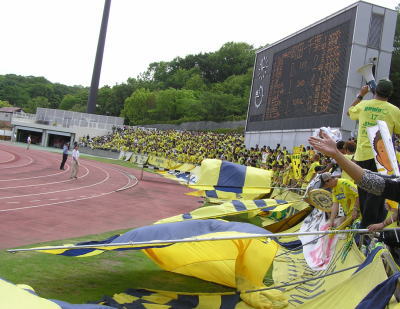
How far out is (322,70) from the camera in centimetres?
1780

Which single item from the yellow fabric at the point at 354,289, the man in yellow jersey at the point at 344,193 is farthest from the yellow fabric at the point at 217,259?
the yellow fabric at the point at 354,289

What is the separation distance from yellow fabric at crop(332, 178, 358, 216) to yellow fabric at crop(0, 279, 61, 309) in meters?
4.04

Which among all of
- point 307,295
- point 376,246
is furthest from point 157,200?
point 376,246

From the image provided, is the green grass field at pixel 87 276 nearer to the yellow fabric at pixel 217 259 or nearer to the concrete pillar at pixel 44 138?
the yellow fabric at pixel 217 259

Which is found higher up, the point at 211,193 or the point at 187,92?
the point at 187,92

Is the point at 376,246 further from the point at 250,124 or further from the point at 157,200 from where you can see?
the point at 250,124

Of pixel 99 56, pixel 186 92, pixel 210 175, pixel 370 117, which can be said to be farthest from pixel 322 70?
pixel 186 92

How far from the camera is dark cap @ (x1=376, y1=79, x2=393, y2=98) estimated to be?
469cm

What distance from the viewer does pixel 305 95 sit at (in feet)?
61.6

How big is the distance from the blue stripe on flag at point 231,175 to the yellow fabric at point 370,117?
268 inches

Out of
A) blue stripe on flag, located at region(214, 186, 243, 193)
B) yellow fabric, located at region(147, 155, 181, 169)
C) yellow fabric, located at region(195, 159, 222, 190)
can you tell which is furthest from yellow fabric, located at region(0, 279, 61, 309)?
yellow fabric, located at region(147, 155, 181, 169)

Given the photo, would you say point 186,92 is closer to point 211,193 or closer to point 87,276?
point 211,193

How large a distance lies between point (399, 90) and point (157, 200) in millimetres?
25840

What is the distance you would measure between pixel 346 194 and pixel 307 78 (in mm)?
13889
